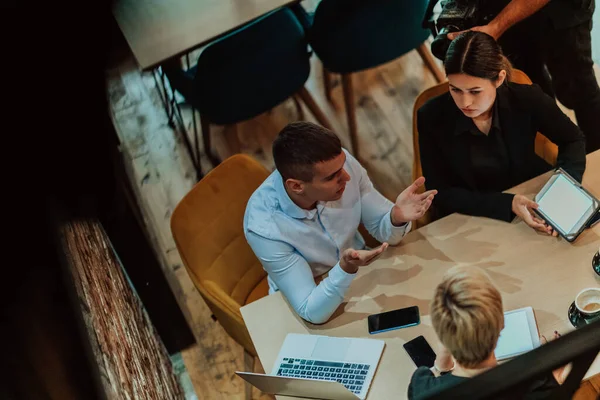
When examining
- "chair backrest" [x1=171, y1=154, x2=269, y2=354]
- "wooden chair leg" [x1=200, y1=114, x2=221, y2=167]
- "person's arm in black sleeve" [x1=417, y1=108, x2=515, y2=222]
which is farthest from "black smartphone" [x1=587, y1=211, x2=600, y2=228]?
"wooden chair leg" [x1=200, y1=114, x2=221, y2=167]

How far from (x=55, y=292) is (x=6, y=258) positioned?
50 mm

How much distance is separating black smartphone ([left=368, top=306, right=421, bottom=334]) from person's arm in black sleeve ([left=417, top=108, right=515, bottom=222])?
41 centimetres

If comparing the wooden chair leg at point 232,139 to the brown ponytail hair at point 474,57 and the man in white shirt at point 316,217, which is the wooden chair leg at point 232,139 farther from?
the brown ponytail hair at point 474,57

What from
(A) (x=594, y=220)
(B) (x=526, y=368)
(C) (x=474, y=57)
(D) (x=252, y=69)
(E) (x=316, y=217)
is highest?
(B) (x=526, y=368)

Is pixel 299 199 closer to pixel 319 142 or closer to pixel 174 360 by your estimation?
pixel 319 142

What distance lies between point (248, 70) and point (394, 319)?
1.50 m

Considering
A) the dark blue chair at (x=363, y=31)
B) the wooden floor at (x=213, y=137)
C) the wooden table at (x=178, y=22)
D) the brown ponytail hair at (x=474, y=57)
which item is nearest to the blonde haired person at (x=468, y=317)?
the brown ponytail hair at (x=474, y=57)

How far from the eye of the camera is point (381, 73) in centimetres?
396

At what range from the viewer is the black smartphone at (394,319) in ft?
5.97

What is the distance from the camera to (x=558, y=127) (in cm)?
212

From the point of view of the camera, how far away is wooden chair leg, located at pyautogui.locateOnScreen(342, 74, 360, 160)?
3408 mm

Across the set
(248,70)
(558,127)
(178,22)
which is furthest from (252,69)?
(558,127)

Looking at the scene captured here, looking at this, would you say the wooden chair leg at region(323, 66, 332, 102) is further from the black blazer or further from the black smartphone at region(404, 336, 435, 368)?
the black smartphone at region(404, 336, 435, 368)

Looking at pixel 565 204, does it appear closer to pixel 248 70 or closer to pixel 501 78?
pixel 501 78
